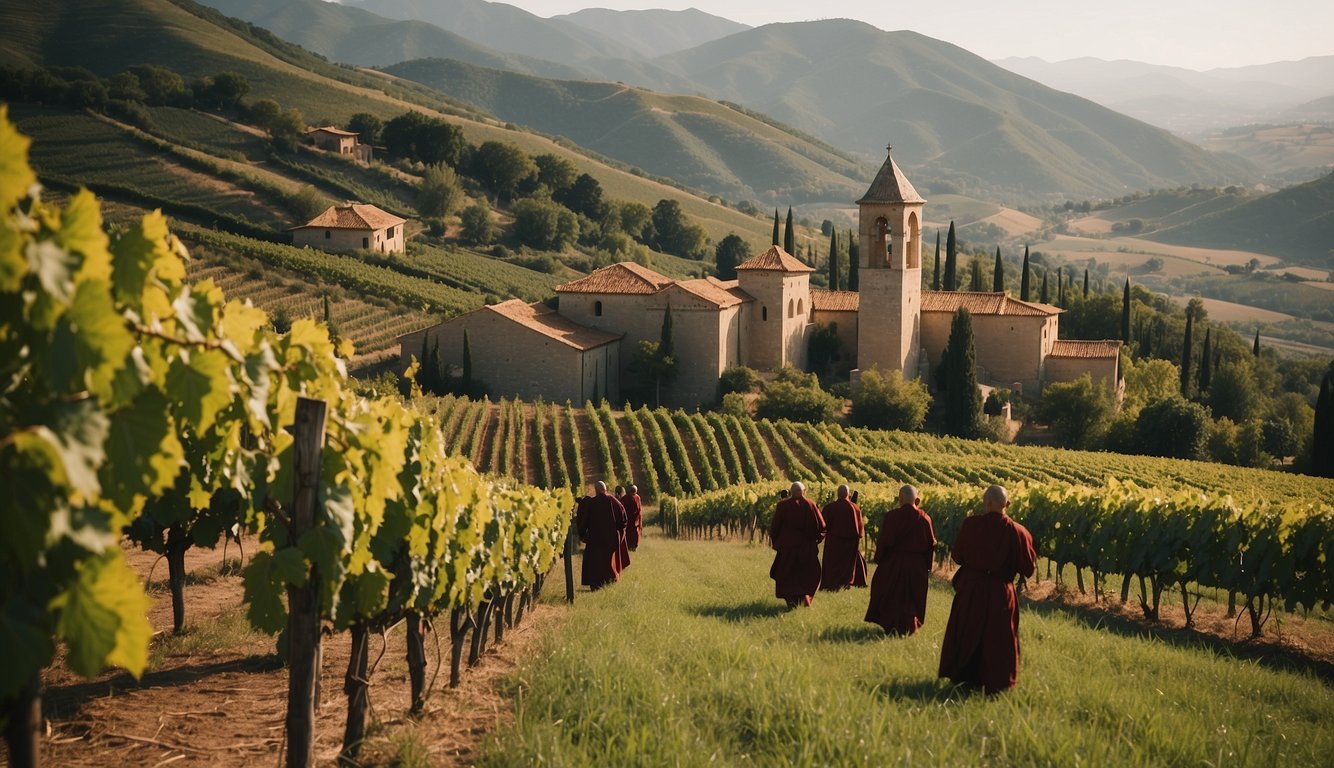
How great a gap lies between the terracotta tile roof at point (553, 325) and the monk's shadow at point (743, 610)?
36248 millimetres

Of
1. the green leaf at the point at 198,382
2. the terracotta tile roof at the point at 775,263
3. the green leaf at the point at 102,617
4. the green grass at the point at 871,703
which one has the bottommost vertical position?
the green grass at the point at 871,703

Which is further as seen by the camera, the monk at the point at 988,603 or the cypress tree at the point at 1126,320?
the cypress tree at the point at 1126,320

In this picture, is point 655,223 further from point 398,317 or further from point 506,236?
point 398,317

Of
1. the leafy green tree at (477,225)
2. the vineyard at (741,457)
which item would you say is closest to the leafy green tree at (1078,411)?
the vineyard at (741,457)

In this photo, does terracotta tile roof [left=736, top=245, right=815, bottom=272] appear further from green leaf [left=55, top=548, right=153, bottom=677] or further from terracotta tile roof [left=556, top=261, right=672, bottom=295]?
green leaf [left=55, top=548, right=153, bottom=677]

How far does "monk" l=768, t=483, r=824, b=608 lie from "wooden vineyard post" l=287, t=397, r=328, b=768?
25.0 feet

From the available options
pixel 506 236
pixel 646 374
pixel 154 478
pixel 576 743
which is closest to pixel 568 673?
pixel 576 743

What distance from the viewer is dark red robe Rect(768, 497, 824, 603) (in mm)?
12758

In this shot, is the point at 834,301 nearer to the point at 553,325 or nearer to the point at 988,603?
the point at 553,325

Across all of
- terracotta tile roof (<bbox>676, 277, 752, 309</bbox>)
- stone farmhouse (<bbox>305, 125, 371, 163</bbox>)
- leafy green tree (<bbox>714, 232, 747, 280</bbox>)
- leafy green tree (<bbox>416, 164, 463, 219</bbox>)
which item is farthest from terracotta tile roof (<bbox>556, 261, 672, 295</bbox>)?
stone farmhouse (<bbox>305, 125, 371, 163</bbox>)

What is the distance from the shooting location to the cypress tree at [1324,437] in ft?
159

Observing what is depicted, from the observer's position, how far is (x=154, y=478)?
3.96 metres

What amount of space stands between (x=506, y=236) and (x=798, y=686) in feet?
271

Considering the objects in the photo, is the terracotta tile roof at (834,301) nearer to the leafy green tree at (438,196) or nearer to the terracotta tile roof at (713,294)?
the terracotta tile roof at (713,294)
